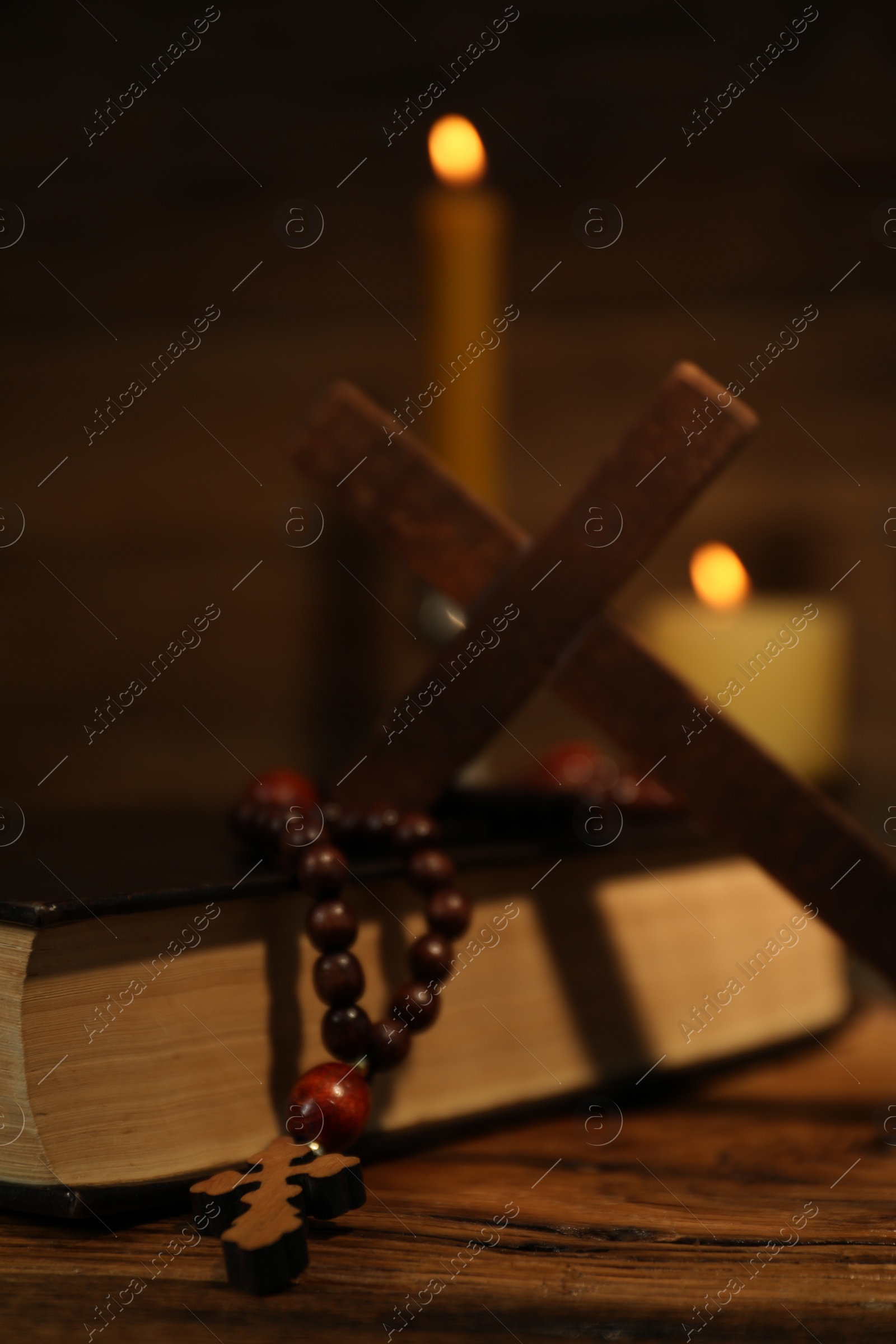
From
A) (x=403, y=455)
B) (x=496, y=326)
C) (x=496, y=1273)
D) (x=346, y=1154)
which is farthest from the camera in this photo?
(x=496, y=326)

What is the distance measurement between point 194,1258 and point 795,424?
947 millimetres

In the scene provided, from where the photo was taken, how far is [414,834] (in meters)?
0.57

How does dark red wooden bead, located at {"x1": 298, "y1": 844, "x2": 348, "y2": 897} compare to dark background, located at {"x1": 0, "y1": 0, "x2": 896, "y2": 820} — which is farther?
dark background, located at {"x1": 0, "y1": 0, "x2": 896, "y2": 820}

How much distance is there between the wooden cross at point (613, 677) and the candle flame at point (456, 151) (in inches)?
5.4

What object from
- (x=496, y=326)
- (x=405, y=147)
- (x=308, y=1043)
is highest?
(x=405, y=147)

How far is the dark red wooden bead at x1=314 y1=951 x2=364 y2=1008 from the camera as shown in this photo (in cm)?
52

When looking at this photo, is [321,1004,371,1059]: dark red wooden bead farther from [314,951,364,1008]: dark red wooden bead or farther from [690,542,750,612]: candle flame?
[690,542,750,612]: candle flame

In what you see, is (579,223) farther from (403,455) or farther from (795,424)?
(403,455)

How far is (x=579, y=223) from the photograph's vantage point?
1.16 m

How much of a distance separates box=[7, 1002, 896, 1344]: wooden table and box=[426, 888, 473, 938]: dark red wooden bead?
11 centimetres

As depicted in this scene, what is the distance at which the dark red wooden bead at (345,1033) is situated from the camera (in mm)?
518

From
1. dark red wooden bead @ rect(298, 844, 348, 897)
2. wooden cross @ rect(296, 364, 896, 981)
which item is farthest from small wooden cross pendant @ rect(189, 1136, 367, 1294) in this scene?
wooden cross @ rect(296, 364, 896, 981)

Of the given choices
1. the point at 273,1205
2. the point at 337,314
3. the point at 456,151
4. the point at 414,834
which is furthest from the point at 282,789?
the point at 337,314

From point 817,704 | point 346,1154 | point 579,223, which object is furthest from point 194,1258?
point 579,223
